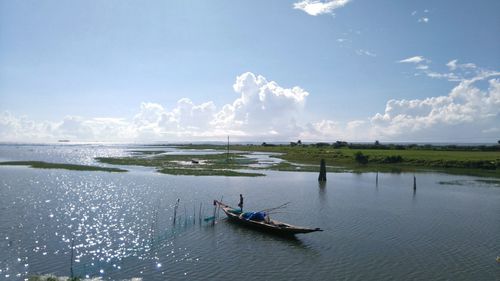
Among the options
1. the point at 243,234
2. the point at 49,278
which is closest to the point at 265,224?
the point at 243,234

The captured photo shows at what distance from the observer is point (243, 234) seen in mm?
24250

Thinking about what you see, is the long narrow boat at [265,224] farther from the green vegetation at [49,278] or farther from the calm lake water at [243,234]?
the green vegetation at [49,278]

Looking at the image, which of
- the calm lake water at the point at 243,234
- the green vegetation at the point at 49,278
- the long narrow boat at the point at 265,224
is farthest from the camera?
the long narrow boat at the point at 265,224

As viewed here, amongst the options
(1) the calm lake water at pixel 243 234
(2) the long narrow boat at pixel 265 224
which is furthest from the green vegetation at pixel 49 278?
(2) the long narrow boat at pixel 265 224

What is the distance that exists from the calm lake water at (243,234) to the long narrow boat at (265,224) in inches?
22.3

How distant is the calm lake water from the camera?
17.9 metres

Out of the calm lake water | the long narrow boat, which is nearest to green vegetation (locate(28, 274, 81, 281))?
the calm lake water

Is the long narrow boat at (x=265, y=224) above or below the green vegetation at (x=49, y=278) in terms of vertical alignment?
above

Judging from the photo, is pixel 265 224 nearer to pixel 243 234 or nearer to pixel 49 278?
pixel 243 234

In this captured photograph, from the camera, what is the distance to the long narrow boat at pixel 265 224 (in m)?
22.8

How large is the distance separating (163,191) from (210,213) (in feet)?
36.1

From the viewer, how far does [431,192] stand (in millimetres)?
42469

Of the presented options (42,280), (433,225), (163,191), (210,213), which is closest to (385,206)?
(433,225)

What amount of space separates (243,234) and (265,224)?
5.05ft
